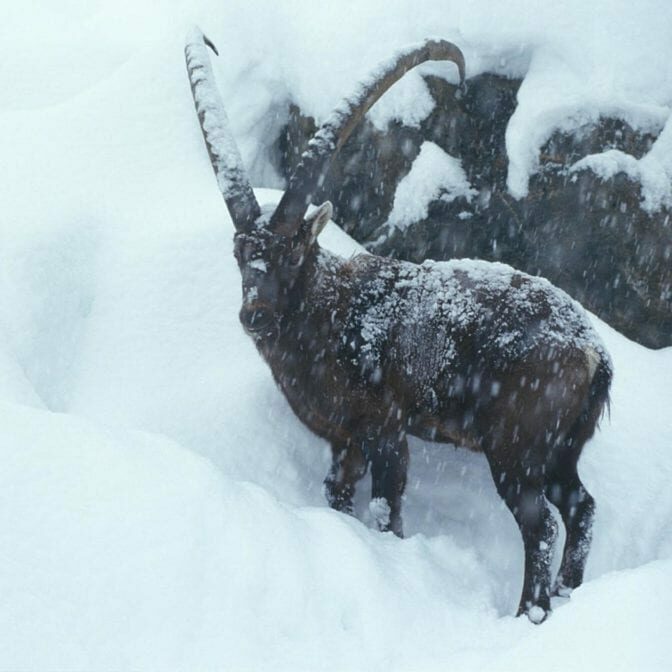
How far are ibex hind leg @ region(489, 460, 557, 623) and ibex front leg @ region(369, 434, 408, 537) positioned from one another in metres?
0.57

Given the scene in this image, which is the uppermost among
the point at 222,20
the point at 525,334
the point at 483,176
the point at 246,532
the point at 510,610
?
the point at 222,20

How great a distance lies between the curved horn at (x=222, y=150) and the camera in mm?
4172

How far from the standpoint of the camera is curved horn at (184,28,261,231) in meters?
4.17

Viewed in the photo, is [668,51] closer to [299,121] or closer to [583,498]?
[299,121]

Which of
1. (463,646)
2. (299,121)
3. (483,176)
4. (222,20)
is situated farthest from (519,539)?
(222,20)

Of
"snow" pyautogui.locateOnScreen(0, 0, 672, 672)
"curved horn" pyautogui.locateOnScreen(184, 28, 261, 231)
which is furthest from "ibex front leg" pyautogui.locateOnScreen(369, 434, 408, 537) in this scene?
"curved horn" pyautogui.locateOnScreen(184, 28, 261, 231)

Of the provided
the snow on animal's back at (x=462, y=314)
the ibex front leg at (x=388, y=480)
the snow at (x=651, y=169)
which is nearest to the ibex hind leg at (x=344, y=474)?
the ibex front leg at (x=388, y=480)

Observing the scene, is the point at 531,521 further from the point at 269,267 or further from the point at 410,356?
the point at 269,267

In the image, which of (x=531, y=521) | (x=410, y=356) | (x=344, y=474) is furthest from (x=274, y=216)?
Result: (x=531, y=521)

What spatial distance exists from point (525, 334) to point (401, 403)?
828mm

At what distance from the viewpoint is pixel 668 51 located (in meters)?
5.70

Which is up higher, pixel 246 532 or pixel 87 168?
pixel 87 168

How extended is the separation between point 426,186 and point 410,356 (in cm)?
240

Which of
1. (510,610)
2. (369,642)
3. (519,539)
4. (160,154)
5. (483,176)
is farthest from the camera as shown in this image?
(160,154)
